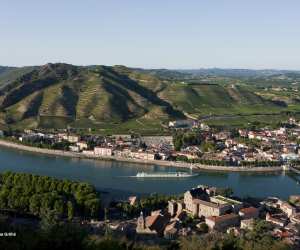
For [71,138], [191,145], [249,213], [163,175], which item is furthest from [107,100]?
[249,213]

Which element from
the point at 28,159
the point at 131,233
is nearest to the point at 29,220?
the point at 131,233

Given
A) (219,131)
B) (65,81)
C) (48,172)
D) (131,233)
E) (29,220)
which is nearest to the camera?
(131,233)

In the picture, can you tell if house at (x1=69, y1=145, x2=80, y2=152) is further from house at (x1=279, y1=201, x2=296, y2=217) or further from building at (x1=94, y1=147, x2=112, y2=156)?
house at (x1=279, y1=201, x2=296, y2=217)

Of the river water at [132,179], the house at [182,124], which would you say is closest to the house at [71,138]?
the river water at [132,179]

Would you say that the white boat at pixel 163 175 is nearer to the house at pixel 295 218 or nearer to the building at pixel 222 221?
the building at pixel 222 221

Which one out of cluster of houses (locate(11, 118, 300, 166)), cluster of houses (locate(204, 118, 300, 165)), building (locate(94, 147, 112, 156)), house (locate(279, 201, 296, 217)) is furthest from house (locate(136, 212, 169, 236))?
building (locate(94, 147, 112, 156))

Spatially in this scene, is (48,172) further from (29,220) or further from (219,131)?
A: (219,131)

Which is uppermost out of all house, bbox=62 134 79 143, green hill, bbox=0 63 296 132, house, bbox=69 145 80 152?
green hill, bbox=0 63 296 132

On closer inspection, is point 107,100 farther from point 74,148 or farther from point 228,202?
point 228,202
